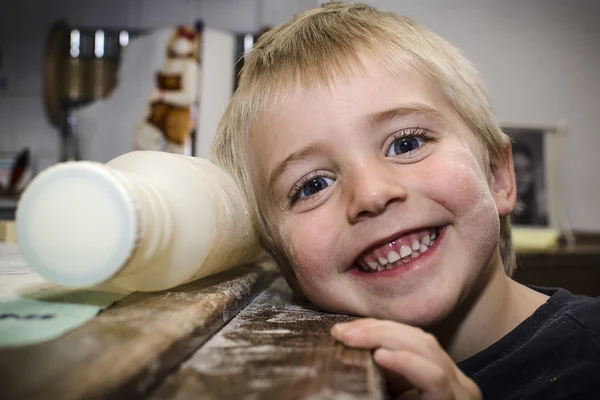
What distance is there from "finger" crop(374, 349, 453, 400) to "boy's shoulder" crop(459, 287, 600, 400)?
8.8 inches

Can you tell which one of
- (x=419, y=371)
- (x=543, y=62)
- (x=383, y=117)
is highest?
(x=543, y=62)

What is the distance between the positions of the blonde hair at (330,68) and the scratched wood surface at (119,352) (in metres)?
0.38

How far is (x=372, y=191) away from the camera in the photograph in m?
0.65

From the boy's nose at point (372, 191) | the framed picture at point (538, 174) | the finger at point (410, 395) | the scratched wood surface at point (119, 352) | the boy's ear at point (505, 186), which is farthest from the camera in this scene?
the framed picture at point (538, 174)

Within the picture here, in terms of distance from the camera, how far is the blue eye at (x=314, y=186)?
76cm

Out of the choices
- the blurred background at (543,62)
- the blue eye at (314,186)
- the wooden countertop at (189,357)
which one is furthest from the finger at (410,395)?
the blurred background at (543,62)

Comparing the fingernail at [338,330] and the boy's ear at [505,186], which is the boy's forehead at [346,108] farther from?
the fingernail at [338,330]

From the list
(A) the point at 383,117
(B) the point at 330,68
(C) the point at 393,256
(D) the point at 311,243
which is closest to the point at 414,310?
(C) the point at 393,256

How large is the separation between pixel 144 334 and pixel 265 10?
138 inches

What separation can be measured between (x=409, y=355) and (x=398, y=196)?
0.86 feet

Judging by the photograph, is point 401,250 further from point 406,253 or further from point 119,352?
point 119,352

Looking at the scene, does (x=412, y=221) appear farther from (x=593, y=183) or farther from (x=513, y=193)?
(x=593, y=183)

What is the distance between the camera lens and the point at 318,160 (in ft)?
2.41

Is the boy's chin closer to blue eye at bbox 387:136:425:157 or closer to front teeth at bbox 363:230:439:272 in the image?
front teeth at bbox 363:230:439:272
